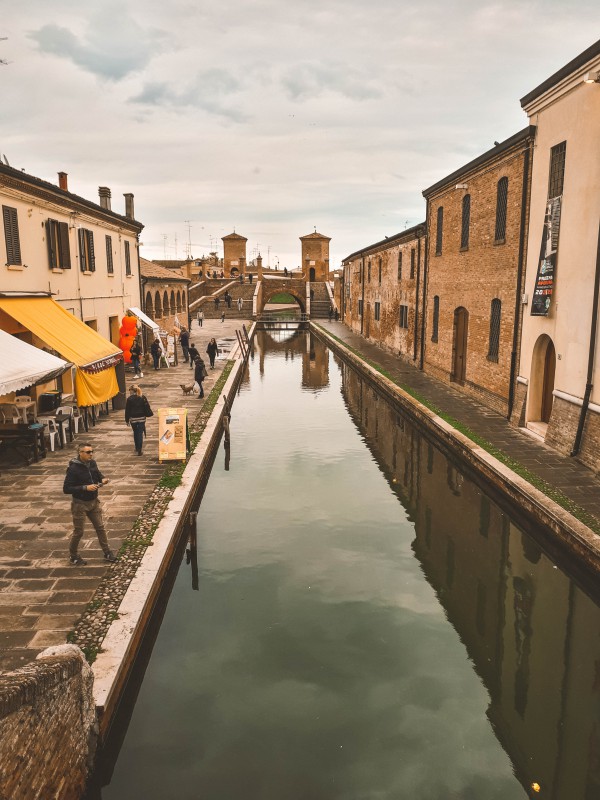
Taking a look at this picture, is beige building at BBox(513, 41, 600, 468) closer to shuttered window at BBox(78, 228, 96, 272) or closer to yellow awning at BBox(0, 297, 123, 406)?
yellow awning at BBox(0, 297, 123, 406)

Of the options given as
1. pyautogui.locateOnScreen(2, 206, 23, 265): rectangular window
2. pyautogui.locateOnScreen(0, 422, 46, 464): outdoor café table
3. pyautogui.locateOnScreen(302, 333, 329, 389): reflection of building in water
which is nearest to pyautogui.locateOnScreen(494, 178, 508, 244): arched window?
pyautogui.locateOnScreen(302, 333, 329, 389): reflection of building in water

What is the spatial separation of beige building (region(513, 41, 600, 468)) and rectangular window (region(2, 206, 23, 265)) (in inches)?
479

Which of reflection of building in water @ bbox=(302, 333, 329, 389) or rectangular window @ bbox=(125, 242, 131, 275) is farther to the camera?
reflection of building in water @ bbox=(302, 333, 329, 389)

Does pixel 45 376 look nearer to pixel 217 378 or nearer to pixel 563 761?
pixel 563 761

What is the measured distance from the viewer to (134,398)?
12609 mm

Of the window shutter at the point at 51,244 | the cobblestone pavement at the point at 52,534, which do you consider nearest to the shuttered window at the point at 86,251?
the window shutter at the point at 51,244

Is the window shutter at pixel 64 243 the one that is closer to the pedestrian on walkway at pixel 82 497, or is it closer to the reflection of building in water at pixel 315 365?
the pedestrian on walkway at pixel 82 497

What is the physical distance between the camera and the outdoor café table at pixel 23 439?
39.6ft

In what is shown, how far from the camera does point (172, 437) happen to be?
1227cm

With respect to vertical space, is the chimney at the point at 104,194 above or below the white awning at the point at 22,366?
above

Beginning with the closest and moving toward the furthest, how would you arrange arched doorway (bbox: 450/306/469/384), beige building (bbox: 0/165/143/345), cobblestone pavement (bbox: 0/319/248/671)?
cobblestone pavement (bbox: 0/319/248/671), beige building (bbox: 0/165/143/345), arched doorway (bbox: 450/306/469/384)

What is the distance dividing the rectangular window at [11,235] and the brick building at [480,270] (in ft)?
40.4

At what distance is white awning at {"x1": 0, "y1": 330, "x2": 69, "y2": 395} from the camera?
33.9 ft

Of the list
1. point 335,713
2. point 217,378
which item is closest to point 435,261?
point 217,378
